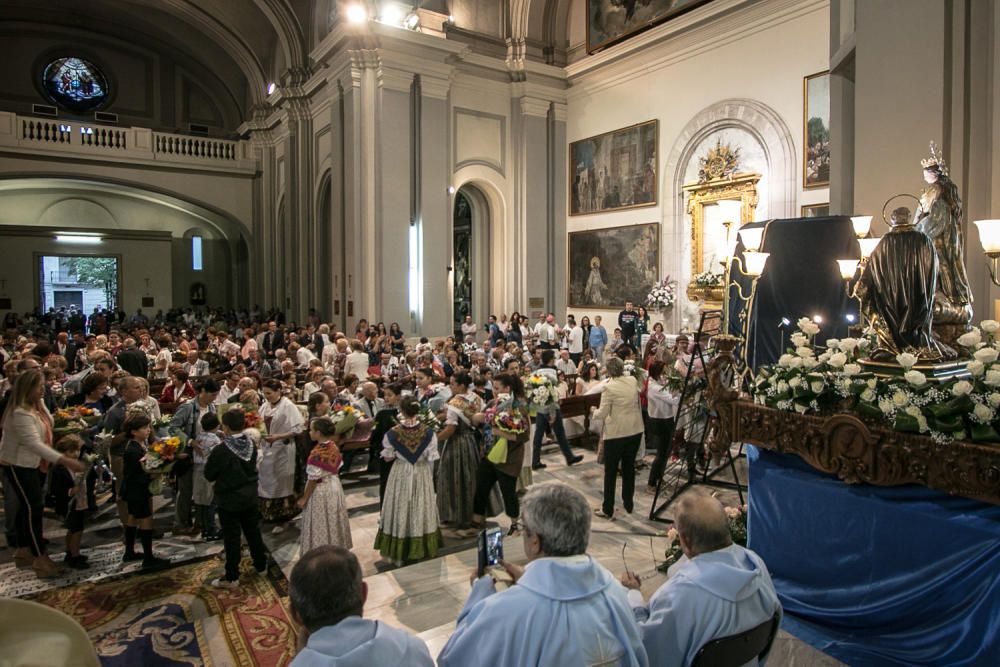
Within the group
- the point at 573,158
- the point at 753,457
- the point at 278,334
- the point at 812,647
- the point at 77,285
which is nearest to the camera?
the point at 812,647

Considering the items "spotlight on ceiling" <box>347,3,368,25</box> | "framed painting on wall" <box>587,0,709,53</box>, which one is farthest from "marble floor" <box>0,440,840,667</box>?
"framed painting on wall" <box>587,0,709,53</box>

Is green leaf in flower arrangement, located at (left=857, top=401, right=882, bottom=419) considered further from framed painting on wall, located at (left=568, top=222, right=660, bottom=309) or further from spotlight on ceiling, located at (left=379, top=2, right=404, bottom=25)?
spotlight on ceiling, located at (left=379, top=2, right=404, bottom=25)

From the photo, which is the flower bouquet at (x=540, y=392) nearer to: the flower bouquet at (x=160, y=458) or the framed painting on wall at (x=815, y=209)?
the flower bouquet at (x=160, y=458)

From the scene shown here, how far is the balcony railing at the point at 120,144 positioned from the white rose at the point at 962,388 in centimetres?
2507

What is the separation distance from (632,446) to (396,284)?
453 inches

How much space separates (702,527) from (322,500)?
373 centimetres

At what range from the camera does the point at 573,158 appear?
778 inches

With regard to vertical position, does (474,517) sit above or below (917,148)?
below

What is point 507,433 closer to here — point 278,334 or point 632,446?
point 632,446

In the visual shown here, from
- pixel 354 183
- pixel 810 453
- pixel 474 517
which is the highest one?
pixel 354 183

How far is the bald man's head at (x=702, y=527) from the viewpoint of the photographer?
8.25 ft

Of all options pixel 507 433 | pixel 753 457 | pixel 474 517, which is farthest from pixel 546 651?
pixel 474 517

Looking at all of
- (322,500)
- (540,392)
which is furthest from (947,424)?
(322,500)

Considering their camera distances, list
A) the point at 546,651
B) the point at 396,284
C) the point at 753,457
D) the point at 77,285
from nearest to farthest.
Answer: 1. the point at 546,651
2. the point at 753,457
3. the point at 396,284
4. the point at 77,285
